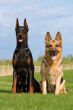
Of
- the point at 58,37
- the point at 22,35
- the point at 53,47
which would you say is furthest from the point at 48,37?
the point at 22,35

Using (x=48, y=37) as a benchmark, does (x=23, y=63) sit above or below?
below

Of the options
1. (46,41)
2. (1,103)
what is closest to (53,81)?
(46,41)

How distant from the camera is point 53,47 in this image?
45.2ft

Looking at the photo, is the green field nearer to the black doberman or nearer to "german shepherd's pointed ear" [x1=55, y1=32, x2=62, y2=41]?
the black doberman

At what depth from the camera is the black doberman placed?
14250 millimetres

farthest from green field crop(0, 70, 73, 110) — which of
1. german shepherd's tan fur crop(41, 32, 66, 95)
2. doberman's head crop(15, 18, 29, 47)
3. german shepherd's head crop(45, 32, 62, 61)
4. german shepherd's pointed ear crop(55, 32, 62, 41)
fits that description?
doberman's head crop(15, 18, 29, 47)

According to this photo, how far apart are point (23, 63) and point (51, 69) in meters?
0.85

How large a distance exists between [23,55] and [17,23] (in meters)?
0.99

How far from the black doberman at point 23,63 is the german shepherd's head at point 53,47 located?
0.64 metres

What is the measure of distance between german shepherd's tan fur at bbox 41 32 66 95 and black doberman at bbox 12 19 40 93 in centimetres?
41

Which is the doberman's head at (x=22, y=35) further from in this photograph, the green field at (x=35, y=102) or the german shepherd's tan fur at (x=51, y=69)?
the green field at (x=35, y=102)

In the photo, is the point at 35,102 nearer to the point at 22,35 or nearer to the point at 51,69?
the point at 51,69

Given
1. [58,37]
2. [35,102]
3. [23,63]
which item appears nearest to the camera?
[35,102]

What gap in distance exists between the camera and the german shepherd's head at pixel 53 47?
13805 millimetres
